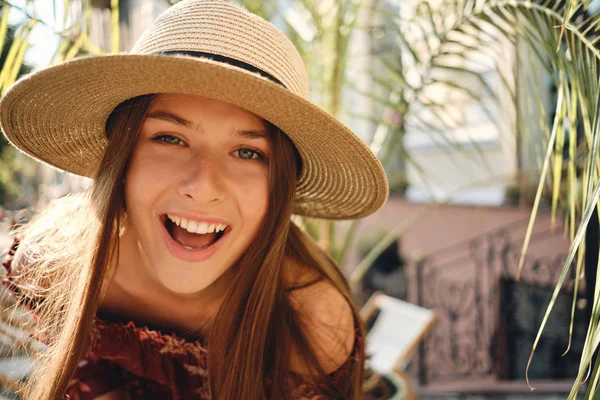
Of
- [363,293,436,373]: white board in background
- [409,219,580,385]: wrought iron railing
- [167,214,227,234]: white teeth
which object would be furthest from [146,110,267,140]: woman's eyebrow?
[409,219,580,385]: wrought iron railing

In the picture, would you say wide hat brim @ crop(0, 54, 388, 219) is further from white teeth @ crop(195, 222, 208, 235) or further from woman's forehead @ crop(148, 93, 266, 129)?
white teeth @ crop(195, 222, 208, 235)

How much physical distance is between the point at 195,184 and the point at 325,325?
644 millimetres

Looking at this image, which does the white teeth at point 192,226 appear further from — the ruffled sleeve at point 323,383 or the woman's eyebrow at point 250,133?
the ruffled sleeve at point 323,383

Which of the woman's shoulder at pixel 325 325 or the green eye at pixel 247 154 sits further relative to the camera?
the woman's shoulder at pixel 325 325

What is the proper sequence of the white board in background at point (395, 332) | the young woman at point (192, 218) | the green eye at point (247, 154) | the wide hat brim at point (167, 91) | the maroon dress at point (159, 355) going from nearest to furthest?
the wide hat brim at point (167, 91)
the young woman at point (192, 218)
the green eye at point (247, 154)
the maroon dress at point (159, 355)
the white board in background at point (395, 332)

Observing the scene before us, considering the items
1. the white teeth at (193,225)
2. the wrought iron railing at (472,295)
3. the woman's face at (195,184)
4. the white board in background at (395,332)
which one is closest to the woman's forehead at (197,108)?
the woman's face at (195,184)

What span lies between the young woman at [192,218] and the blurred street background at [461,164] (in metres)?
0.47

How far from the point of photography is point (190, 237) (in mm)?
1419

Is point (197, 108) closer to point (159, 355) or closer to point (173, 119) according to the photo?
point (173, 119)

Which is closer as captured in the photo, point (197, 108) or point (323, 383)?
point (197, 108)

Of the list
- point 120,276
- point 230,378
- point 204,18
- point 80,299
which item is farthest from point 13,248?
point 204,18

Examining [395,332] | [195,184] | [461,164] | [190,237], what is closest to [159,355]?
[190,237]

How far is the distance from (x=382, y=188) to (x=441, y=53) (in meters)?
1.04

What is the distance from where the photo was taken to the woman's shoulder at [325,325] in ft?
5.37
